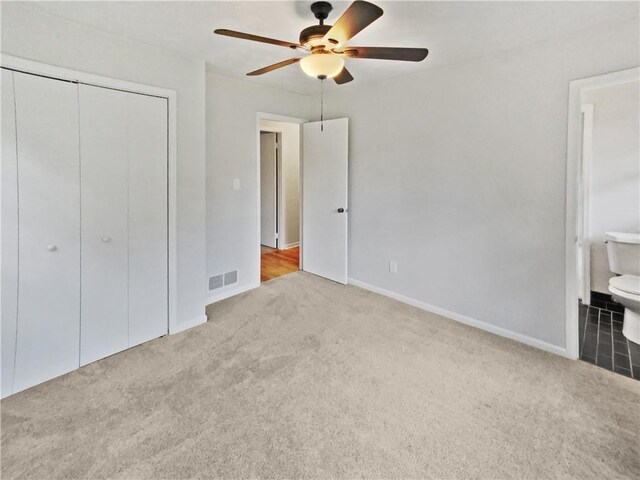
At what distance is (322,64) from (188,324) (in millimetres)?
2326

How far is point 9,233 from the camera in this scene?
77.5 inches

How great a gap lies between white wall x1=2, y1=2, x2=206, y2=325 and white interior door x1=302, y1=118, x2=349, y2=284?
1.64 meters

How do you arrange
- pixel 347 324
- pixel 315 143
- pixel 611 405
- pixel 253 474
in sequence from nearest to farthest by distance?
pixel 253 474, pixel 611 405, pixel 347 324, pixel 315 143

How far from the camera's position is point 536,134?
8.19 ft

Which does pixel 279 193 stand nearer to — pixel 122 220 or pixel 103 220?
pixel 122 220

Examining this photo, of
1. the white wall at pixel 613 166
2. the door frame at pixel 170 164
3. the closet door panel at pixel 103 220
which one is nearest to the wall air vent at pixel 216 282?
the door frame at pixel 170 164

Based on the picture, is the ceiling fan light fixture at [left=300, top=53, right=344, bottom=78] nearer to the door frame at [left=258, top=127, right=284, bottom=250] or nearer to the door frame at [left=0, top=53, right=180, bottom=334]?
the door frame at [left=0, top=53, right=180, bottom=334]

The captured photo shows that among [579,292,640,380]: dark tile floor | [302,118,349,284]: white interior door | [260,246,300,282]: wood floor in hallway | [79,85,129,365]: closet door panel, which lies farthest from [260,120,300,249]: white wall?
[579,292,640,380]: dark tile floor

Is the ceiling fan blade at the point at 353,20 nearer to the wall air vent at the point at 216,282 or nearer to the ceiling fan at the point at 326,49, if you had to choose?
the ceiling fan at the point at 326,49

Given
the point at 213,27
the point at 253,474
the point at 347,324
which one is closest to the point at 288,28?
the point at 213,27

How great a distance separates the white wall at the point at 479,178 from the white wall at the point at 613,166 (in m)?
1.37

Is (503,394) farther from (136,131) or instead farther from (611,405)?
(136,131)

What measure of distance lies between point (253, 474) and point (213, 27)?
2.60 meters

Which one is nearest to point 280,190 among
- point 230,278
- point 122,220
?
point 230,278
